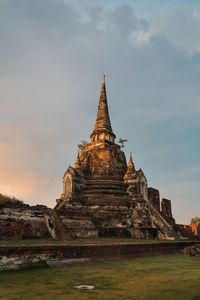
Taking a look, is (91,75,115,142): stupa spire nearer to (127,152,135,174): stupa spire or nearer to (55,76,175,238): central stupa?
(55,76,175,238): central stupa

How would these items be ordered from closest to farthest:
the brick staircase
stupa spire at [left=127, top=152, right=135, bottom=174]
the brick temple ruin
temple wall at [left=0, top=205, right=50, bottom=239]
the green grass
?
1. the green grass
2. temple wall at [left=0, top=205, right=50, bottom=239]
3. the brick staircase
4. the brick temple ruin
5. stupa spire at [left=127, top=152, right=135, bottom=174]

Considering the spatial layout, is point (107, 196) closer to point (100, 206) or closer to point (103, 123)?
point (100, 206)

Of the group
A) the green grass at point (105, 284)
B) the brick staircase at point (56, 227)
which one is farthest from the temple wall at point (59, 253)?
the brick staircase at point (56, 227)

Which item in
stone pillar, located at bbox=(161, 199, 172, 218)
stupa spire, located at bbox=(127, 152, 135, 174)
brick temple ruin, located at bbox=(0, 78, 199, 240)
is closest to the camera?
brick temple ruin, located at bbox=(0, 78, 199, 240)

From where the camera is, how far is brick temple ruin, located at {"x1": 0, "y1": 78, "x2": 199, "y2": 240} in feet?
64.8

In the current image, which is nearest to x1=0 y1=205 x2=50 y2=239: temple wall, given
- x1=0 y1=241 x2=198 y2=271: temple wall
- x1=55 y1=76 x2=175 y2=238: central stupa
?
x1=55 y1=76 x2=175 y2=238: central stupa

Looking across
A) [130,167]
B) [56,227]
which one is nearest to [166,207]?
[130,167]

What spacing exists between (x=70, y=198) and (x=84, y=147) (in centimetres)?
950

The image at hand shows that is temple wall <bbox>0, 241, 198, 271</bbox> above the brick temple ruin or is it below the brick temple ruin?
below

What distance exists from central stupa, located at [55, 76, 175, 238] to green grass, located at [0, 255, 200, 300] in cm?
1237

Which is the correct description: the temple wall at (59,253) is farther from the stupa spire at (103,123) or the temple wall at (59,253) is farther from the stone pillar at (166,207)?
the stupa spire at (103,123)

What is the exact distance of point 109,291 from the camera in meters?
7.09

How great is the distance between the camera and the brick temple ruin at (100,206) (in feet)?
64.8

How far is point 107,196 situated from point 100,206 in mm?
1729
